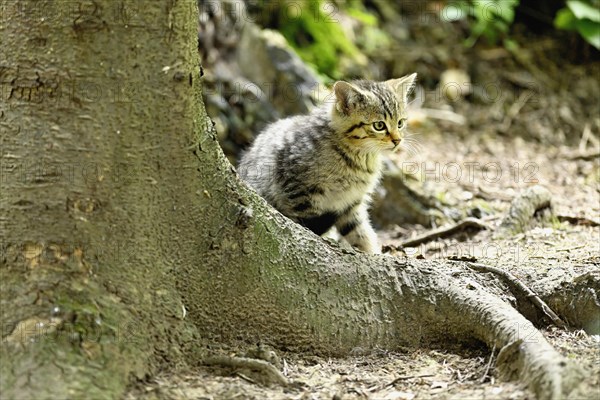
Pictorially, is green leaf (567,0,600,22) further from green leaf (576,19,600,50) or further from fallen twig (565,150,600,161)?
fallen twig (565,150,600,161)

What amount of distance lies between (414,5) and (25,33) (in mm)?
8151

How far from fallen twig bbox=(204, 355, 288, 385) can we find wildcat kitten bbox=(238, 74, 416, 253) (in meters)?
1.67

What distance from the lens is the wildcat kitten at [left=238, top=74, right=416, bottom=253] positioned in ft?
16.6

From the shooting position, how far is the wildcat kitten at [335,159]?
16.6ft

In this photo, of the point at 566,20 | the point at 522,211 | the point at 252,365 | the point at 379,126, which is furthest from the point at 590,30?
the point at 252,365

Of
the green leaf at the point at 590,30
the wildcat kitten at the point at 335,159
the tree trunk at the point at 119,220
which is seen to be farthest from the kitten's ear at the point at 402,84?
the green leaf at the point at 590,30

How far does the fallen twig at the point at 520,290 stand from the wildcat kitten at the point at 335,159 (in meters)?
1.19

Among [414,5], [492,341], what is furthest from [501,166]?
[492,341]

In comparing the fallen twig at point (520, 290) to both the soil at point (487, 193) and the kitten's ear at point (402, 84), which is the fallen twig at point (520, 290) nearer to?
the soil at point (487, 193)

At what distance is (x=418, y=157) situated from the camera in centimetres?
800

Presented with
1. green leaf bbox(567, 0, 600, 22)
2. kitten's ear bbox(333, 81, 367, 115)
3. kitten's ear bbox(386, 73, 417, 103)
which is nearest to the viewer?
kitten's ear bbox(333, 81, 367, 115)

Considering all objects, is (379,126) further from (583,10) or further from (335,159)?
(583,10)

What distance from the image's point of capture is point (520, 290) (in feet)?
13.7

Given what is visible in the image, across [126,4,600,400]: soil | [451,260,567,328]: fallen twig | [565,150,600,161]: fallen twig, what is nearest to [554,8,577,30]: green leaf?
[126,4,600,400]: soil
